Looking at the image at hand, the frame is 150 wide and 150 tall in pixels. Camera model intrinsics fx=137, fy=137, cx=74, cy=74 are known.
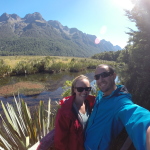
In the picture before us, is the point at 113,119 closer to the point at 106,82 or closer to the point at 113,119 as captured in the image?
the point at 113,119

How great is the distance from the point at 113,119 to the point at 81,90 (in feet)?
2.70

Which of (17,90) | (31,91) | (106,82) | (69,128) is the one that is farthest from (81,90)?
(17,90)

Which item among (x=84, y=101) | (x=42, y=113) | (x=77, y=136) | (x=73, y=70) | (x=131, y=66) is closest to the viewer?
(x=77, y=136)

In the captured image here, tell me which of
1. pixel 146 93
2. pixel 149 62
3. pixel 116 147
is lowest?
pixel 116 147

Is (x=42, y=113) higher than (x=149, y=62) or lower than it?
lower

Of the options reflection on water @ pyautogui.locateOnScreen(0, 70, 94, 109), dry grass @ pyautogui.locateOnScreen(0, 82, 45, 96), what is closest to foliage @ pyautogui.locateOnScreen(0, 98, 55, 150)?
reflection on water @ pyautogui.locateOnScreen(0, 70, 94, 109)

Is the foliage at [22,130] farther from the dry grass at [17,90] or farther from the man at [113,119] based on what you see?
the dry grass at [17,90]

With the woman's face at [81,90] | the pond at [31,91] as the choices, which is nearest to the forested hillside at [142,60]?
the woman's face at [81,90]

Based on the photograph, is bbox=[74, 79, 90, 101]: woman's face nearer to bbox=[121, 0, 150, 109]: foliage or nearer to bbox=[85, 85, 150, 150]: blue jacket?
bbox=[85, 85, 150, 150]: blue jacket

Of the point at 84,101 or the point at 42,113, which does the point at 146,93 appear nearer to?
the point at 84,101

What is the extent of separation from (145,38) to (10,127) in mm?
5070

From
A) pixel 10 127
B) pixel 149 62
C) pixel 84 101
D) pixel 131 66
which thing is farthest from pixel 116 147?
Result: pixel 131 66

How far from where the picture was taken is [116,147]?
3.13 m

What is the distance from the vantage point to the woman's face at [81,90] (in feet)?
7.10
